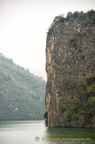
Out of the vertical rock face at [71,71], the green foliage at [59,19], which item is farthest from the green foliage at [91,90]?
the green foliage at [59,19]

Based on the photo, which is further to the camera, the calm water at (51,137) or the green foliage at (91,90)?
the green foliage at (91,90)

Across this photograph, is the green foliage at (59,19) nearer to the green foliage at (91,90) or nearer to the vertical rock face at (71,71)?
the vertical rock face at (71,71)

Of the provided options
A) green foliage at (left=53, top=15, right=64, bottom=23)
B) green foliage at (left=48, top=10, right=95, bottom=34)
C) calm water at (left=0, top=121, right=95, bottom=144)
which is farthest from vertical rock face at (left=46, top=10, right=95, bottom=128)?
calm water at (left=0, top=121, right=95, bottom=144)

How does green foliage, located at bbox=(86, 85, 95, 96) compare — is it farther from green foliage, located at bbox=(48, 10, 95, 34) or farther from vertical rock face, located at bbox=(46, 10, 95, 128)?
green foliage, located at bbox=(48, 10, 95, 34)

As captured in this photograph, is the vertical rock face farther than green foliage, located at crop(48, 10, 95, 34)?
No

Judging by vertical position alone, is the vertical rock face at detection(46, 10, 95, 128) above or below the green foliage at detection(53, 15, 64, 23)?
below

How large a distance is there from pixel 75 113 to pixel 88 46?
17902 mm

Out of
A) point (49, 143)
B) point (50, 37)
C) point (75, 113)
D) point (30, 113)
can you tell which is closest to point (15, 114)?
point (30, 113)

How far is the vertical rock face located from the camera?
62.9 metres

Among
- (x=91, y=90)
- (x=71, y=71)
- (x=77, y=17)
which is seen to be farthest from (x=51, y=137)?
(x=77, y=17)

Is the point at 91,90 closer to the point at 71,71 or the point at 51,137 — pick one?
the point at 71,71

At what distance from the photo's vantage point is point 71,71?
2741 inches

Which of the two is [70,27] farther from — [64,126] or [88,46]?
[64,126]

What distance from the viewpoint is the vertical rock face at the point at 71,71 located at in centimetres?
6291
